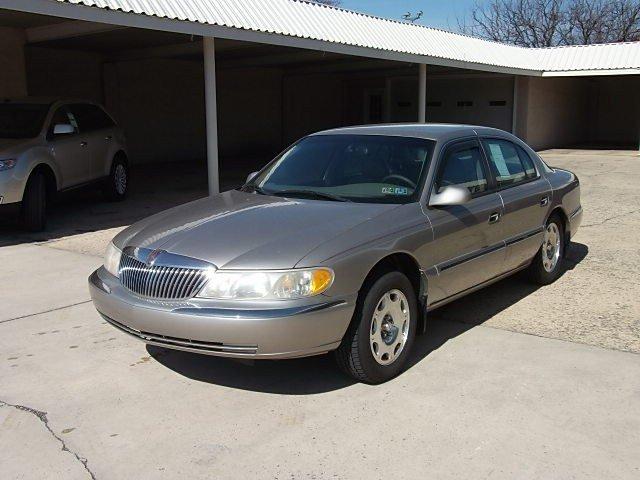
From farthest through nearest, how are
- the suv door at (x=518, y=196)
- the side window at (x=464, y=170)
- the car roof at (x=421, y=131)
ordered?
the suv door at (x=518, y=196) < the car roof at (x=421, y=131) < the side window at (x=464, y=170)

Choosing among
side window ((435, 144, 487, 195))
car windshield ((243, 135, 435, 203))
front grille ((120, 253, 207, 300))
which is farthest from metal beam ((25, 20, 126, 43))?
front grille ((120, 253, 207, 300))

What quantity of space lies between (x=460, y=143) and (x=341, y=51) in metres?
9.19

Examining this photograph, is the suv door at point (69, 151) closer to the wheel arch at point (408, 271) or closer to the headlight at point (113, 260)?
the headlight at point (113, 260)

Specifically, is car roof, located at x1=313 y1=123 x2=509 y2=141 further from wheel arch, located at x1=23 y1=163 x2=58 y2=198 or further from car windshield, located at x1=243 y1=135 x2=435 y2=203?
wheel arch, located at x1=23 y1=163 x2=58 y2=198

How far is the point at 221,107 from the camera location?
22000mm

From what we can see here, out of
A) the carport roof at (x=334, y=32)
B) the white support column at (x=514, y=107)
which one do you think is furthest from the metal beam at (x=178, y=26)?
the white support column at (x=514, y=107)

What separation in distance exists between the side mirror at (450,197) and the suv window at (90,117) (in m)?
7.88

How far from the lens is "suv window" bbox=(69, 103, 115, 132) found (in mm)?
10703

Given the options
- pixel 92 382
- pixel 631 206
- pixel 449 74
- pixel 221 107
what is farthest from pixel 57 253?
pixel 449 74

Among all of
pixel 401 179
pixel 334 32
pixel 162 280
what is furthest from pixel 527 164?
pixel 334 32

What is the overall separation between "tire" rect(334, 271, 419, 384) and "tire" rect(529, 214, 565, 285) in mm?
2267

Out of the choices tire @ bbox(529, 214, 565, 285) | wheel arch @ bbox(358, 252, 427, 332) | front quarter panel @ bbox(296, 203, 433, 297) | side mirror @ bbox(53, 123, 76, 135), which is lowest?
tire @ bbox(529, 214, 565, 285)

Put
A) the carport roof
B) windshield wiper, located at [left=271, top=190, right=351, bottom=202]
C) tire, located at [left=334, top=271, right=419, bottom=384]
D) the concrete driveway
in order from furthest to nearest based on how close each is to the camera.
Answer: the carport roof → windshield wiper, located at [left=271, top=190, right=351, bottom=202] → tire, located at [left=334, top=271, right=419, bottom=384] → the concrete driveway

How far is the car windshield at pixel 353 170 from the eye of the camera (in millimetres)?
4664
